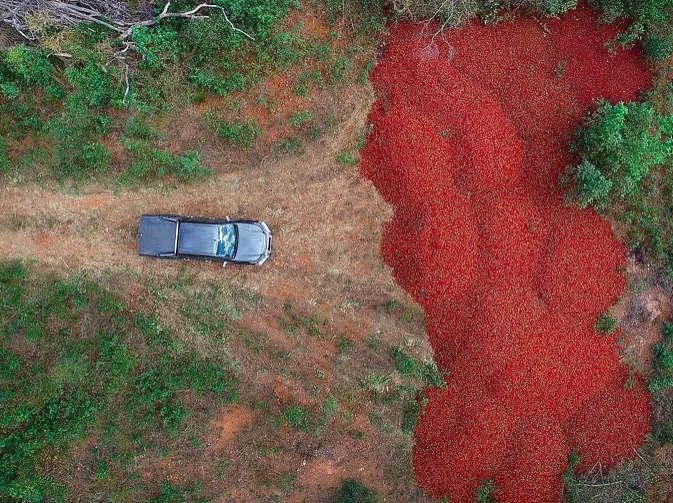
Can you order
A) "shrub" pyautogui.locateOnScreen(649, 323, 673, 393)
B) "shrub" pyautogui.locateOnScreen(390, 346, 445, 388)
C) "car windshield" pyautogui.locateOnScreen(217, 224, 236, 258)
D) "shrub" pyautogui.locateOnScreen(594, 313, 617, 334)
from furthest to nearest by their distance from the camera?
"shrub" pyautogui.locateOnScreen(649, 323, 673, 393), "shrub" pyautogui.locateOnScreen(594, 313, 617, 334), "shrub" pyautogui.locateOnScreen(390, 346, 445, 388), "car windshield" pyautogui.locateOnScreen(217, 224, 236, 258)

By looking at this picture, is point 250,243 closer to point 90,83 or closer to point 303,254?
point 303,254

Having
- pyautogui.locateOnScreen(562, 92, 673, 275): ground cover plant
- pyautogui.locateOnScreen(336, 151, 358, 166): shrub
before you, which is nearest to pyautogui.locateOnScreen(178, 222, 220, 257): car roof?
pyautogui.locateOnScreen(336, 151, 358, 166): shrub

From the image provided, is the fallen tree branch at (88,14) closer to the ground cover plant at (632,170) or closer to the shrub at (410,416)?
the ground cover plant at (632,170)

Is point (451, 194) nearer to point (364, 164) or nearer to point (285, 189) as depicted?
point (364, 164)

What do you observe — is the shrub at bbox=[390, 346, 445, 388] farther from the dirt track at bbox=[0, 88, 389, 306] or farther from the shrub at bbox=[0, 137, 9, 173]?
the shrub at bbox=[0, 137, 9, 173]

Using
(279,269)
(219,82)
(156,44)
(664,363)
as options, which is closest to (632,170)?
(664,363)
